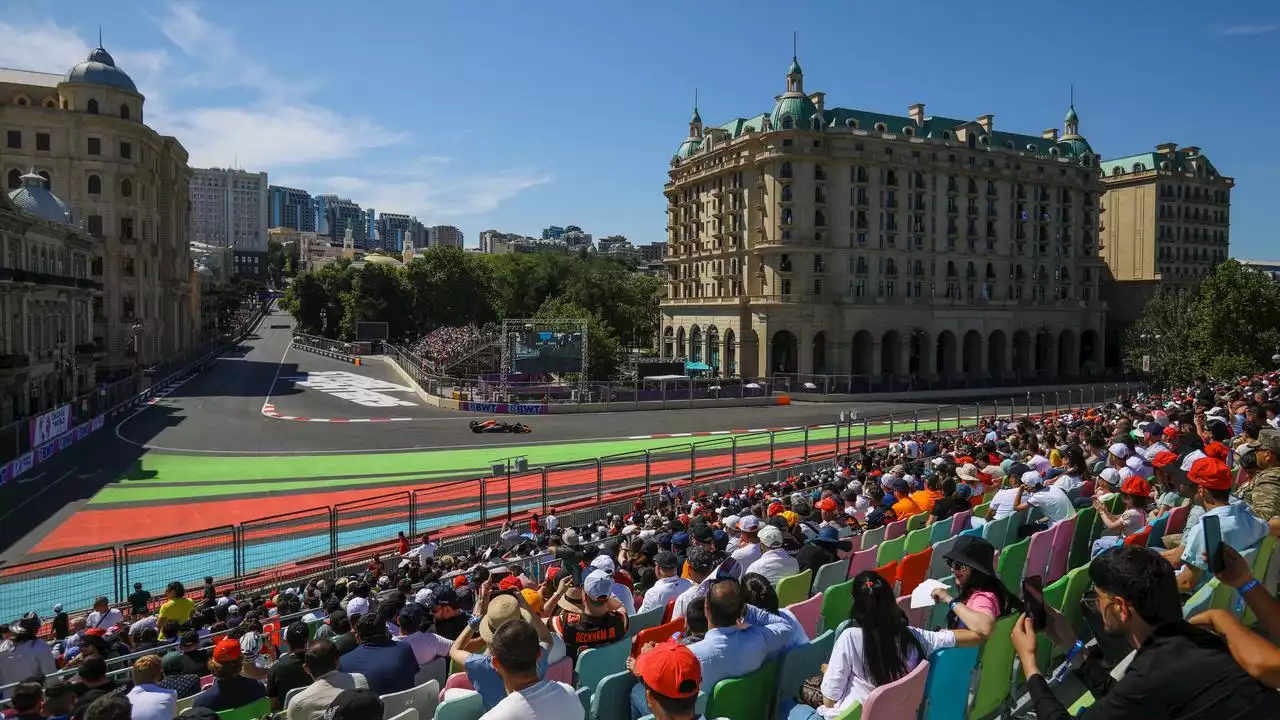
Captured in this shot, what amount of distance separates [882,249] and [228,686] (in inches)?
3142

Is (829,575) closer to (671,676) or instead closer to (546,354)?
(671,676)

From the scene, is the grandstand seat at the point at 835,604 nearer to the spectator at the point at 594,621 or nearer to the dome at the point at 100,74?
the spectator at the point at 594,621

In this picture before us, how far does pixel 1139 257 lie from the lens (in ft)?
351

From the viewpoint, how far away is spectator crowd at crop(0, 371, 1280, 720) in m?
4.03

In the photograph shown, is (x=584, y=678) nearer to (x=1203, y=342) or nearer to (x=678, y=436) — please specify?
(x=678, y=436)

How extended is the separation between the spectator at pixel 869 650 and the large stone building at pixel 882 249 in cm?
7102

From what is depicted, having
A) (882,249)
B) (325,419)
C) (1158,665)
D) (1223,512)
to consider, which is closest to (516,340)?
(325,419)

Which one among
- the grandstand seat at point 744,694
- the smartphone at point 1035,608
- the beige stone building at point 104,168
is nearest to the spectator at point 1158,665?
the smartphone at point 1035,608

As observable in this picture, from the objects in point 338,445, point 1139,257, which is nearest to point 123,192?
point 338,445

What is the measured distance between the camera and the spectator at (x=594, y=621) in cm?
712

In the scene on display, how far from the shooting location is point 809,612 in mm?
7914

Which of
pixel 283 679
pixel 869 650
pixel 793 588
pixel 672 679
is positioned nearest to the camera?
pixel 672 679

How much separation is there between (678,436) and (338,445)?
58.3ft

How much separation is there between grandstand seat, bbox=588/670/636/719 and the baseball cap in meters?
1.54
